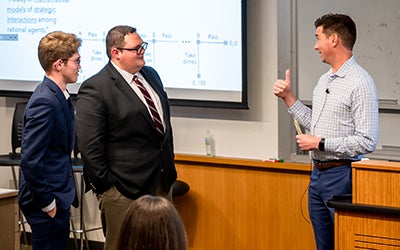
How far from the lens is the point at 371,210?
145 inches

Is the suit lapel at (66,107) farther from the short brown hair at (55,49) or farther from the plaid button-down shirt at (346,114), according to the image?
the plaid button-down shirt at (346,114)

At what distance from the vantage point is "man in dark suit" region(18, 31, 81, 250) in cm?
393

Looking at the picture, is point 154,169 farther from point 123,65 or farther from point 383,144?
point 383,144

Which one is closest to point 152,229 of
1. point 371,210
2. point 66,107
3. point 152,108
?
point 371,210

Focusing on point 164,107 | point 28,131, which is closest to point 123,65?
point 164,107

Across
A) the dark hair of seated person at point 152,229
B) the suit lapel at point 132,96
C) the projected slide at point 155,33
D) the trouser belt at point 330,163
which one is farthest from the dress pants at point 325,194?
the dark hair of seated person at point 152,229

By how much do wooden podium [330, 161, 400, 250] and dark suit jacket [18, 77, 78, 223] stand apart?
4.44ft

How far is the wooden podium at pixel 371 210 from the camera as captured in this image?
144 inches

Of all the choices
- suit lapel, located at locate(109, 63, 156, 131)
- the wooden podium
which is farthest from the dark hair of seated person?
suit lapel, located at locate(109, 63, 156, 131)

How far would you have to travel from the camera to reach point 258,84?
18.2 ft

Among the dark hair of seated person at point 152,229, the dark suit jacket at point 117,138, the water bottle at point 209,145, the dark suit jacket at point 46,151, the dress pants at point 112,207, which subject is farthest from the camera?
the water bottle at point 209,145

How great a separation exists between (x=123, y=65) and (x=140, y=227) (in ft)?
7.35

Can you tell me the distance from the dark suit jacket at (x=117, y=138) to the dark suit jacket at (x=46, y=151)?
5.7 inches

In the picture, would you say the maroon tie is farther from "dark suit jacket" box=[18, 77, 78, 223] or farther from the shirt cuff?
the shirt cuff
